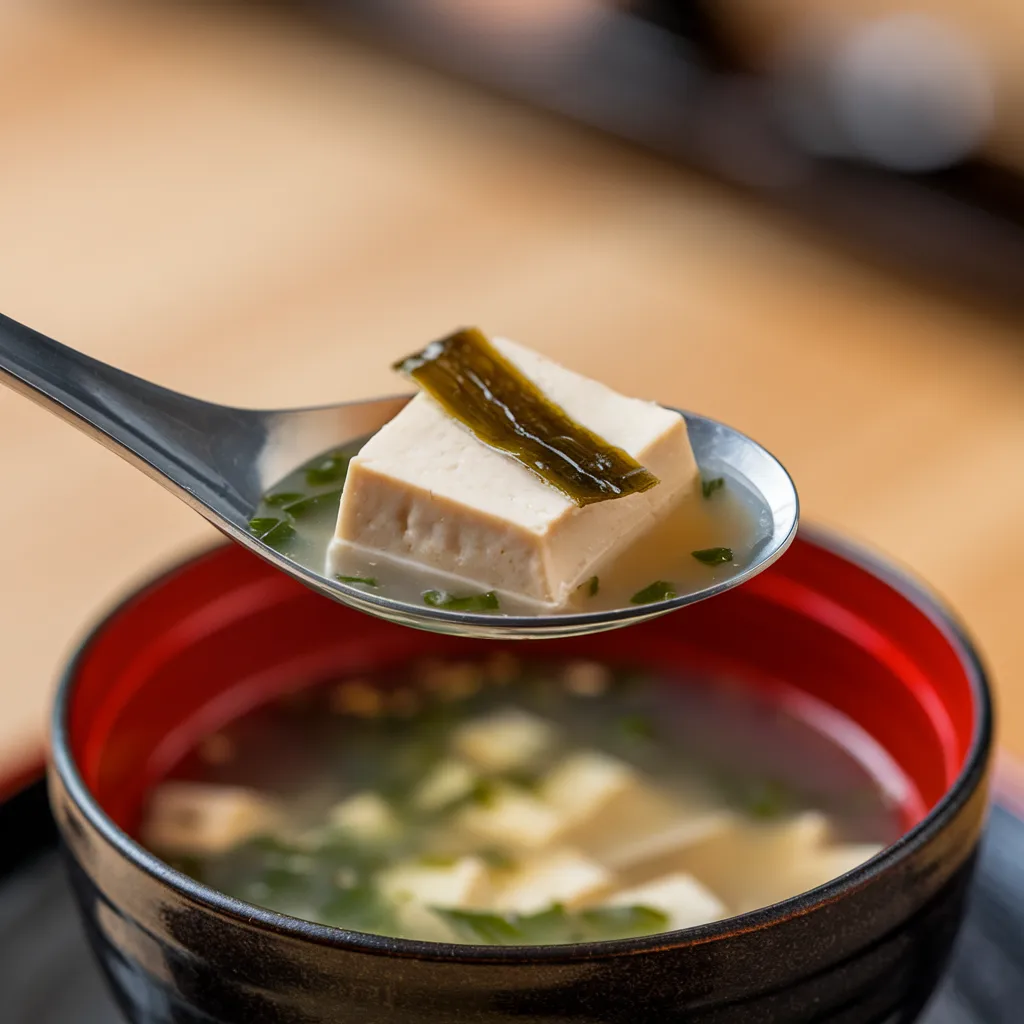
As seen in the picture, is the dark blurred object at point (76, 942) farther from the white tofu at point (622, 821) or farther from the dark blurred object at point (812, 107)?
the dark blurred object at point (812, 107)

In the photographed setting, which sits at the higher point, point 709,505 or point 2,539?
point 709,505

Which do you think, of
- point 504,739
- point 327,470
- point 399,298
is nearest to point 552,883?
point 504,739

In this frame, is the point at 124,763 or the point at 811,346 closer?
the point at 124,763

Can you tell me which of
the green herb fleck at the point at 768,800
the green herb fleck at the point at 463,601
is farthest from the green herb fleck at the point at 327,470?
the green herb fleck at the point at 768,800

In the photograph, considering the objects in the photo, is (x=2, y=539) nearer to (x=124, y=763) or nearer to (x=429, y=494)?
(x=124, y=763)

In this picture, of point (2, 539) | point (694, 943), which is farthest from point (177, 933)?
point (2, 539)

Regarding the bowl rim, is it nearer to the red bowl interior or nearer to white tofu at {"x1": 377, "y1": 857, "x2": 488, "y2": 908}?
the red bowl interior
